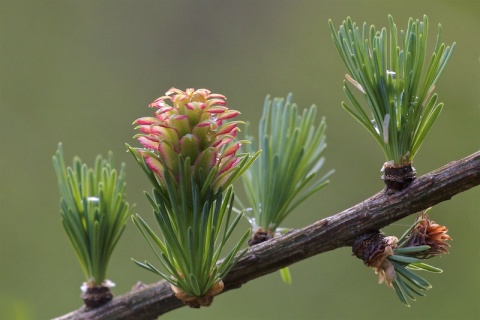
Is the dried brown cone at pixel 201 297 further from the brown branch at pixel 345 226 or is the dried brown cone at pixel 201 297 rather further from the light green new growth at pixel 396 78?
the light green new growth at pixel 396 78

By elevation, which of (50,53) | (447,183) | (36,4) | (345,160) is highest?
(36,4)

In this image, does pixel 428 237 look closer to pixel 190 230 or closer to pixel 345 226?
pixel 345 226

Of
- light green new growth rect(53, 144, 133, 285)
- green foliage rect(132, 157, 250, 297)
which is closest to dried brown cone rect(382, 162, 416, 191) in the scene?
green foliage rect(132, 157, 250, 297)

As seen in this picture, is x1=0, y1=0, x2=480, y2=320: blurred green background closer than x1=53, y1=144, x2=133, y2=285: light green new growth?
No

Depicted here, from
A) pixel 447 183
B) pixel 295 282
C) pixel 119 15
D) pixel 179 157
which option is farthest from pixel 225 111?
pixel 119 15

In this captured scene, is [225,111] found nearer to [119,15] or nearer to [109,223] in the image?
[109,223]

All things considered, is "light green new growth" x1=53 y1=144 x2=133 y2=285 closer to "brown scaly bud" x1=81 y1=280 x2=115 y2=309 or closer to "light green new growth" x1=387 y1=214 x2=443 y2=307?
"brown scaly bud" x1=81 y1=280 x2=115 y2=309
